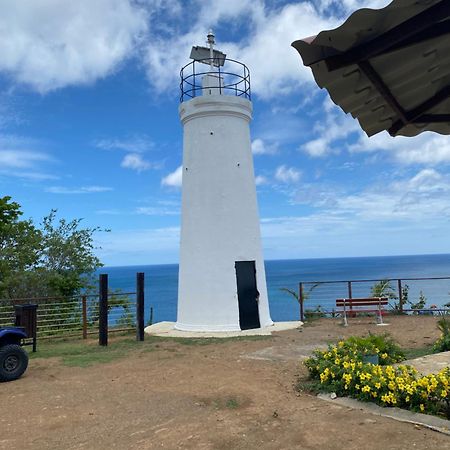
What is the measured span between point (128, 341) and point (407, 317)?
871 centimetres

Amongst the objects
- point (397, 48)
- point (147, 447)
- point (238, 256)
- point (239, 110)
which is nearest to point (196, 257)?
point (238, 256)

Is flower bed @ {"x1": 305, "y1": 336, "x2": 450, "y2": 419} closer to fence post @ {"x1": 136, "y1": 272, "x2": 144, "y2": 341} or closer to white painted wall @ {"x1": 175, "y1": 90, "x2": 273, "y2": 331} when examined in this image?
fence post @ {"x1": 136, "y1": 272, "x2": 144, "y2": 341}

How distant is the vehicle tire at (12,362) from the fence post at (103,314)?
3306 millimetres

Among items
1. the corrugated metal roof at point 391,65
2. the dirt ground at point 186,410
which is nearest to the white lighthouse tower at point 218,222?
the dirt ground at point 186,410

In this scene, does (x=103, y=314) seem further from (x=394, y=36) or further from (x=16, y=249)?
(x=394, y=36)

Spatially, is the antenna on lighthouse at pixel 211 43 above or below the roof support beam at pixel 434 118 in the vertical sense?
above

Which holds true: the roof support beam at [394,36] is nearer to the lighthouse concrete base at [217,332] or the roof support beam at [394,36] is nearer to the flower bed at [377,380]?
the flower bed at [377,380]

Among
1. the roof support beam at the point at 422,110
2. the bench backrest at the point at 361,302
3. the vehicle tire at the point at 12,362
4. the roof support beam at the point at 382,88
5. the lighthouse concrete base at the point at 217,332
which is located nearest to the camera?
the roof support beam at the point at 382,88

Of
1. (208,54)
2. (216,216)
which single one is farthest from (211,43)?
(216,216)

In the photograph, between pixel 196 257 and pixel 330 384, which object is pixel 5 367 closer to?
pixel 330 384

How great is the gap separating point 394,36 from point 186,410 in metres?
4.90

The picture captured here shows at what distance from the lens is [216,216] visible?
A: 12.8 meters

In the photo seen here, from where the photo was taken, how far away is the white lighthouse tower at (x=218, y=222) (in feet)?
41.7

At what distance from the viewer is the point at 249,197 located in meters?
13.4
